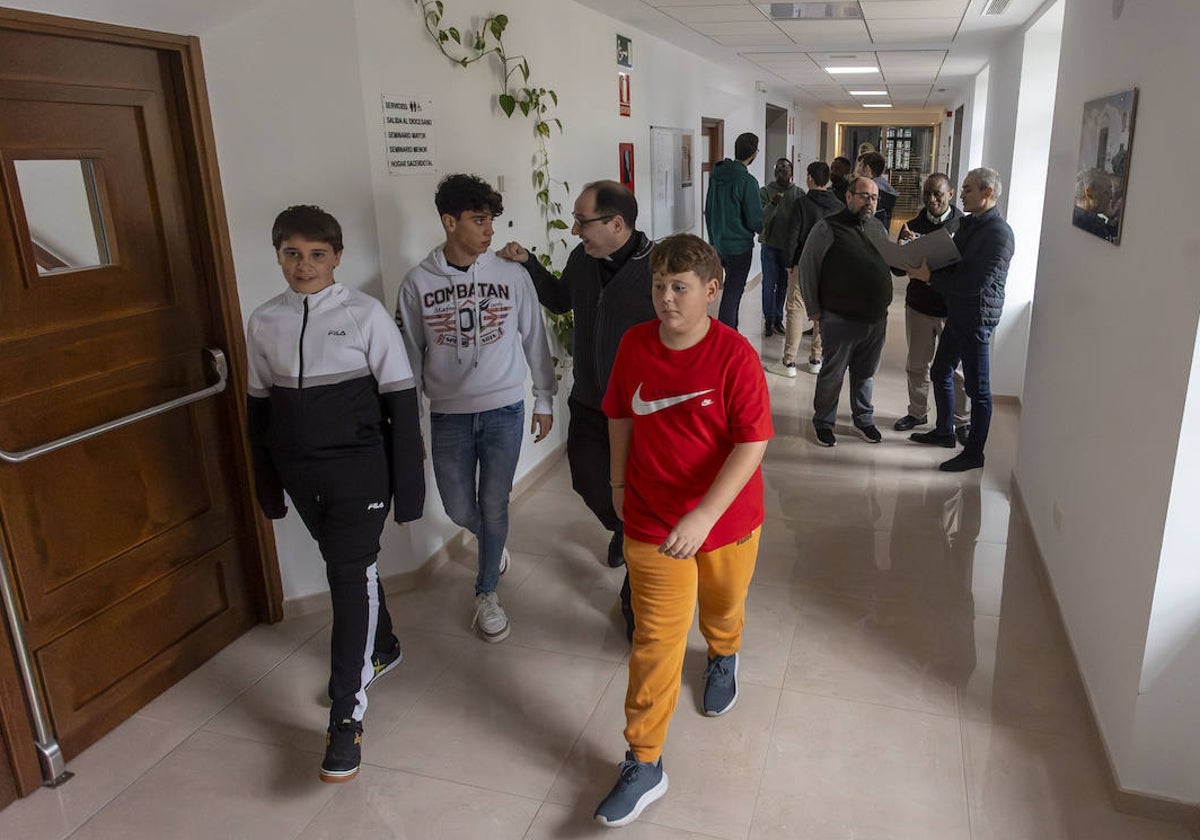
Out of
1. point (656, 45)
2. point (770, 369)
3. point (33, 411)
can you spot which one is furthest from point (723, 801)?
point (656, 45)

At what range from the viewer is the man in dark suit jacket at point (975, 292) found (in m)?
3.98

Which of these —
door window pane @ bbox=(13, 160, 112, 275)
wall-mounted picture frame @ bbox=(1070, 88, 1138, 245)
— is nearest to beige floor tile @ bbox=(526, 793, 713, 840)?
door window pane @ bbox=(13, 160, 112, 275)

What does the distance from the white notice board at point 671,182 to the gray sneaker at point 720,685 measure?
4.16m

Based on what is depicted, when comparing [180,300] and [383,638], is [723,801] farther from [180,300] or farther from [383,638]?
[180,300]

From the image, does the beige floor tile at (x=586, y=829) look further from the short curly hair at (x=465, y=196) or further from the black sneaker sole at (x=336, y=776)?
the short curly hair at (x=465, y=196)

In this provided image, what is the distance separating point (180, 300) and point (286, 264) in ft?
1.99

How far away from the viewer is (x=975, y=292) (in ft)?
13.4

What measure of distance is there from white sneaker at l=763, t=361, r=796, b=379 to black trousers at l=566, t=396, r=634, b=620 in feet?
12.5

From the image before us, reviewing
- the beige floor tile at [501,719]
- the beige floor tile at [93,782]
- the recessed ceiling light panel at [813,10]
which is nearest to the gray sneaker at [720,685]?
the beige floor tile at [501,719]

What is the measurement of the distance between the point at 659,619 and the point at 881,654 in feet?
3.80

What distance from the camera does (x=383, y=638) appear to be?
2777 millimetres

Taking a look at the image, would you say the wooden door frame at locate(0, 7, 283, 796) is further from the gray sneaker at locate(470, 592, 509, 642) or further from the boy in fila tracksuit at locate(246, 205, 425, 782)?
the gray sneaker at locate(470, 592, 509, 642)

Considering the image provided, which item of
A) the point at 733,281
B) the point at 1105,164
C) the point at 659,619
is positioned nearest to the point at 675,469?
the point at 659,619

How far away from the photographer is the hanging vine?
3.27 m
